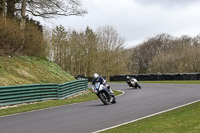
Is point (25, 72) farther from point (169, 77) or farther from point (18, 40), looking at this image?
point (169, 77)

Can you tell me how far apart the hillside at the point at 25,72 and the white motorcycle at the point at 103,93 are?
654cm

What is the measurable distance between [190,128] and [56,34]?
6404 cm

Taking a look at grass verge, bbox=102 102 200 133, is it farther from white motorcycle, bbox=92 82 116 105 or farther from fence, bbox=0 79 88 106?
fence, bbox=0 79 88 106

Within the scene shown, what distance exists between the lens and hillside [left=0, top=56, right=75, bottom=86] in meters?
19.5

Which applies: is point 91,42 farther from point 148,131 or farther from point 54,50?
point 148,131

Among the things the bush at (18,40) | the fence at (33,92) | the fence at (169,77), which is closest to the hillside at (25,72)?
the bush at (18,40)

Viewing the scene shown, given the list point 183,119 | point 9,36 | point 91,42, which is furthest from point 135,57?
point 183,119

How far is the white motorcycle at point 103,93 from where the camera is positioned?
553 inches

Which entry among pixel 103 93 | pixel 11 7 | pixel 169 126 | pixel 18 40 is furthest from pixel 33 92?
pixel 11 7

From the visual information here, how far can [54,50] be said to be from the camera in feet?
216

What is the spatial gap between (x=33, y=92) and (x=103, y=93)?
4349 mm

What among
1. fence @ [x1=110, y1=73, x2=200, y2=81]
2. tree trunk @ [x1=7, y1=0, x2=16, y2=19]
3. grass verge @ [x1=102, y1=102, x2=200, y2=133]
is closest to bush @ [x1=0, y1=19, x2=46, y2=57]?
tree trunk @ [x1=7, y1=0, x2=16, y2=19]

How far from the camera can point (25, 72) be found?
22172mm

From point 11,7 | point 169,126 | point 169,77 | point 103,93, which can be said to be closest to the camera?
point 169,126
